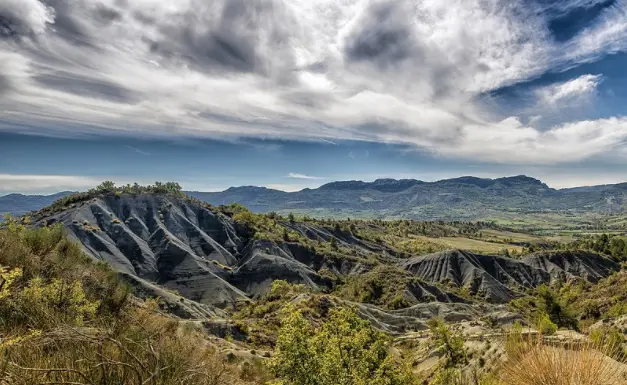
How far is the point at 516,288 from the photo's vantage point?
14438cm

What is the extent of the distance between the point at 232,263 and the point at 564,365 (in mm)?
143878

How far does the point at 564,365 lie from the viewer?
527 centimetres

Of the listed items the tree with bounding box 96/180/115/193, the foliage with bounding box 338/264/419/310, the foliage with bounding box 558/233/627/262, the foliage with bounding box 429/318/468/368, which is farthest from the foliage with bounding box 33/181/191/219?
the foliage with bounding box 558/233/627/262

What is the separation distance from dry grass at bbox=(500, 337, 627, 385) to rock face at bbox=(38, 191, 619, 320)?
293ft

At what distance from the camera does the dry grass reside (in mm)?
5164

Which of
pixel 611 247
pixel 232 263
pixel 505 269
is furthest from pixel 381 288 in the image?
pixel 611 247

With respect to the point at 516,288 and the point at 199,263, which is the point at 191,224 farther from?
the point at 516,288

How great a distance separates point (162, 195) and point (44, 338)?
175 metres

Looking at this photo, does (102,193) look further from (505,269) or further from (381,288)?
(505,269)

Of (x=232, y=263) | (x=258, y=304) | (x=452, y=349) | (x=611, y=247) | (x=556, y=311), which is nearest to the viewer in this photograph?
(x=452, y=349)

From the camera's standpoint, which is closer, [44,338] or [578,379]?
[578,379]

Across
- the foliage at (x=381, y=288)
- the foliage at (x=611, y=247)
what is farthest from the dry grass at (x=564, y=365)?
the foliage at (x=611, y=247)

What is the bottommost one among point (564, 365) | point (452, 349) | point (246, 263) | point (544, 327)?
point (246, 263)

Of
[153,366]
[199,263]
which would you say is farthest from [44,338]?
[199,263]
